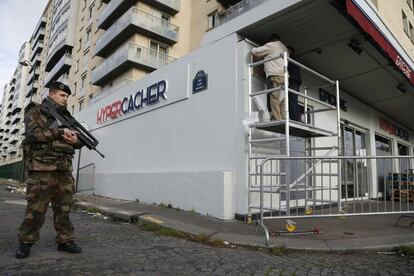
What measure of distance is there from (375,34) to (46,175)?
244 inches

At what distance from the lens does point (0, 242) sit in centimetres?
422

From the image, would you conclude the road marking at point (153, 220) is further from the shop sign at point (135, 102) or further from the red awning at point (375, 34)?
the red awning at point (375, 34)

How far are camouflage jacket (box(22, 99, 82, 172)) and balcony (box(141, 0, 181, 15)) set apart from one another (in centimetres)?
2522

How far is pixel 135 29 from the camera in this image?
25.0 m

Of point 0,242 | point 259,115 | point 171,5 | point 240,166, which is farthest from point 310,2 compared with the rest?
point 171,5

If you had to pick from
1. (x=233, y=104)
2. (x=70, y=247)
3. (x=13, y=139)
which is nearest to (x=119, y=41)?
(x=233, y=104)

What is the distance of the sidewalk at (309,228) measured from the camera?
436cm

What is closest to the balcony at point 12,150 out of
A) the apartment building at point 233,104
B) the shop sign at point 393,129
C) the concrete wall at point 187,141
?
the apartment building at point 233,104

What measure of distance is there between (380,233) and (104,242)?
4200 mm

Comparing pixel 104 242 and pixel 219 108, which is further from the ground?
pixel 219 108

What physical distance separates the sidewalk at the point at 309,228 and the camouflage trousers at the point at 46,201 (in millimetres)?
1938

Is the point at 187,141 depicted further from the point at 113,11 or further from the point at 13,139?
the point at 13,139

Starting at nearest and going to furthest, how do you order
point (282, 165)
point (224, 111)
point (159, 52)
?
point (282, 165)
point (224, 111)
point (159, 52)

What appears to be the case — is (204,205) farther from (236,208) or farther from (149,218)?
(149,218)
